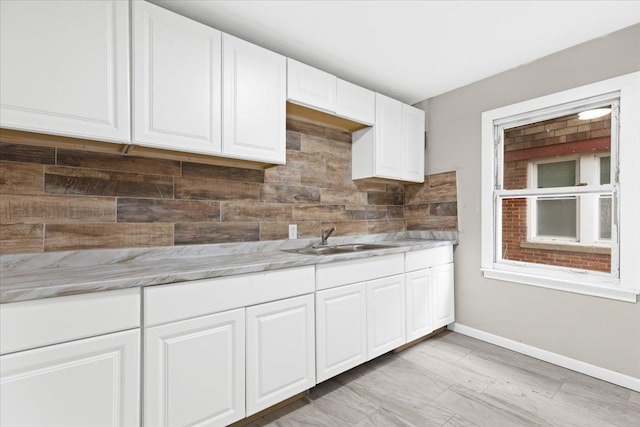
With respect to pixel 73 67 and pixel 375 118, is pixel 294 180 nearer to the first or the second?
pixel 375 118

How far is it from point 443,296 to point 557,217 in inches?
48.3

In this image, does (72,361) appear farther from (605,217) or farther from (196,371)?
(605,217)

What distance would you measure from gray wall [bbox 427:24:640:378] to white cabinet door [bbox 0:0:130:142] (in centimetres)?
287

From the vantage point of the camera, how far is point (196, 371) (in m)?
1.52

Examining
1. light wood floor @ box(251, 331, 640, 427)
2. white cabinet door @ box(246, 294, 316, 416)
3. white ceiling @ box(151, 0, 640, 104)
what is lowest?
light wood floor @ box(251, 331, 640, 427)

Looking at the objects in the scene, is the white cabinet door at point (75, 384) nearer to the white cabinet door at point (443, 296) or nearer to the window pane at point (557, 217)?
the white cabinet door at point (443, 296)

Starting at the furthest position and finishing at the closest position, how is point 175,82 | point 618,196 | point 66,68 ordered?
1. point 618,196
2. point 175,82
3. point 66,68

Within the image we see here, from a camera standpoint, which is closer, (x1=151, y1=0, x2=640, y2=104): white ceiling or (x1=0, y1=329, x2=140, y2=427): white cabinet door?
(x1=0, y1=329, x2=140, y2=427): white cabinet door

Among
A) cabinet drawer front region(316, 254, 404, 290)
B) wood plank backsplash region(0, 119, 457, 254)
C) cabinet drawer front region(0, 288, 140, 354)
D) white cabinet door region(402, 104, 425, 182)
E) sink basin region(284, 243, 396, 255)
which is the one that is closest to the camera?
cabinet drawer front region(0, 288, 140, 354)

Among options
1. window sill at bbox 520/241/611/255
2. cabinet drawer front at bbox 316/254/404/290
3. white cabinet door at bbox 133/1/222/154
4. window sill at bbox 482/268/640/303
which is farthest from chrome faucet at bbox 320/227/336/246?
window sill at bbox 520/241/611/255

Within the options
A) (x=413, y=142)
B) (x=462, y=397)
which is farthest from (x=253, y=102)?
(x=462, y=397)

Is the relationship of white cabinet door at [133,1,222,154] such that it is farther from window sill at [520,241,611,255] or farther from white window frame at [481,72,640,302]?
window sill at [520,241,611,255]

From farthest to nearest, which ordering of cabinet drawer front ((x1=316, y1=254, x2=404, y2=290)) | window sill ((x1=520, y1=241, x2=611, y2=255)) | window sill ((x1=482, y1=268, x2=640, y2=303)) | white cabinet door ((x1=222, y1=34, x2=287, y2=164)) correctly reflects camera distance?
window sill ((x1=520, y1=241, x2=611, y2=255)) → window sill ((x1=482, y1=268, x2=640, y2=303)) → cabinet drawer front ((x1=316, y1=254, x2=404, y2=290)) → white cabinet door ((x1=222, y1=34, x2=287, y2=164))

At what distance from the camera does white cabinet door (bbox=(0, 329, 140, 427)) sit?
1130 millimetres
